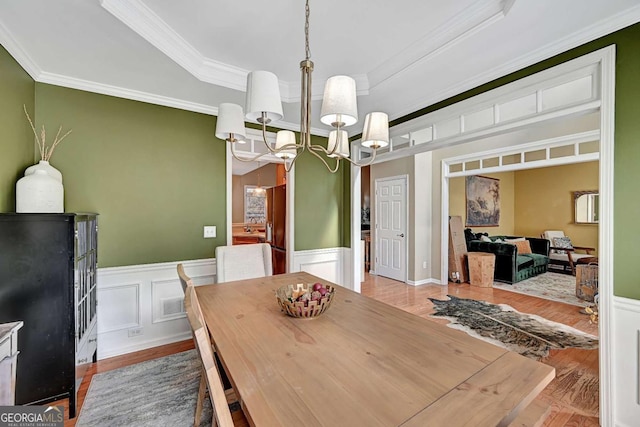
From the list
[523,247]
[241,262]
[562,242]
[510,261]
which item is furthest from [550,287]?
[241,262]

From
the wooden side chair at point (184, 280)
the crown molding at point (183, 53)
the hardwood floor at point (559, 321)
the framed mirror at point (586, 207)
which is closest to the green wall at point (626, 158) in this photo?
the hardwood floor at point (559, 321)

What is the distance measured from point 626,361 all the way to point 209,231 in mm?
3360

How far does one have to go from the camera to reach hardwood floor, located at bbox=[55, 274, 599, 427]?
1818 millimetres

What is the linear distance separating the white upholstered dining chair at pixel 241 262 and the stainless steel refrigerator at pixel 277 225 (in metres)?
1.11

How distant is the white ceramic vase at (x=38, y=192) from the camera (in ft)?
5.92

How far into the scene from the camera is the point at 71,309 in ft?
5.77

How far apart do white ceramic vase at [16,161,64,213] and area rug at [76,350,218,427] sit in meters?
1.37

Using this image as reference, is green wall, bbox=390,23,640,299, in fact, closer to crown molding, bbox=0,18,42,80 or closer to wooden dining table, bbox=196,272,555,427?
wooden dining table, bbox=196,272,555,427

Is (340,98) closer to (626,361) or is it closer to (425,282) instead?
(626,361)

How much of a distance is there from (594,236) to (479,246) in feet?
11.7

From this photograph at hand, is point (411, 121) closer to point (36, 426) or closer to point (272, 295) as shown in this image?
point (272, 295)

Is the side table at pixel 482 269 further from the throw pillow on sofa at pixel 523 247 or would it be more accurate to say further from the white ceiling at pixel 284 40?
the white ceiling at pixel 284 40

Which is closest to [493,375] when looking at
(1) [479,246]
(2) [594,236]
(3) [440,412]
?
(3) [440,412]

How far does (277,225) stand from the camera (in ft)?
13.7
